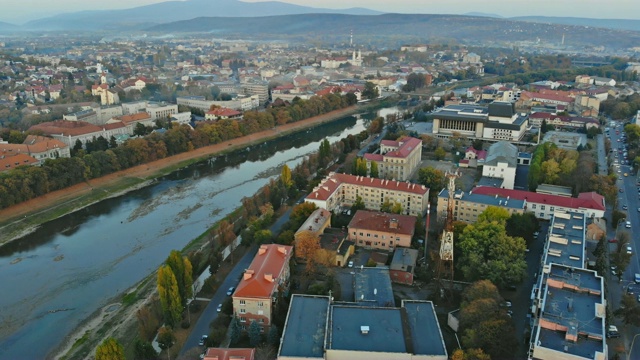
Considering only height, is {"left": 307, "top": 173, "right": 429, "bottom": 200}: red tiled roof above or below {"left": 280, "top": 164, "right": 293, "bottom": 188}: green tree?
above

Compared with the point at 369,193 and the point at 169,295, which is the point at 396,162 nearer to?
the point at 369,193

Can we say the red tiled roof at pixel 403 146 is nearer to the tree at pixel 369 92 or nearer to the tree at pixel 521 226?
the tree at pixel 521 226

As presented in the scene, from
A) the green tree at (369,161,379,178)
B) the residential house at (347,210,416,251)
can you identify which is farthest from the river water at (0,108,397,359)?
the residential house at (347,210,416,251)

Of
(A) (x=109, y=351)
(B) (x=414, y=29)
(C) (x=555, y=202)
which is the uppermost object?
(B) (x=414, y=29)

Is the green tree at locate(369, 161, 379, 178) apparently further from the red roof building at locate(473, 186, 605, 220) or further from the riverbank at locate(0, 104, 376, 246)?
the riverbank at locate(0, 104, 376, 246)

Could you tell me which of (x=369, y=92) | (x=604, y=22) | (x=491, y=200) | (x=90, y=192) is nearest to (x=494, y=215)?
(x=491, y=200)

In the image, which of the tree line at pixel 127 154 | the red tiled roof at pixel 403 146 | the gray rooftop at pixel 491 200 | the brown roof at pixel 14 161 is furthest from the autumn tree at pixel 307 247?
the brown roof at pixel 14 161
